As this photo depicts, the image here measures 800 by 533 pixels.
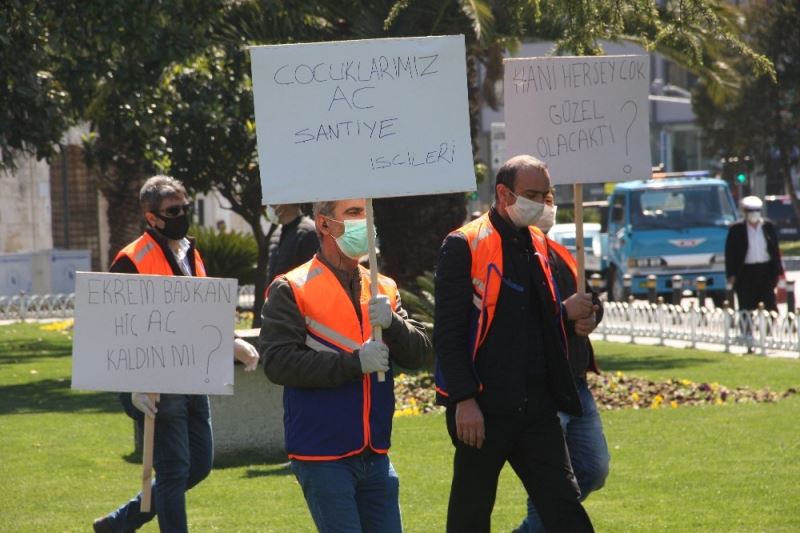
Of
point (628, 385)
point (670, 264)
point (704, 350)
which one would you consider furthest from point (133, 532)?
point (670, 264)

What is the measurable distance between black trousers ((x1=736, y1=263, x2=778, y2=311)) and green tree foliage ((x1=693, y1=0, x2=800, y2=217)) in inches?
994

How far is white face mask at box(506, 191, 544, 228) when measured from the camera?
5754 mm

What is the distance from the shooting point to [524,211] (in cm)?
577

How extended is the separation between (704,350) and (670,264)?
6.03 meters

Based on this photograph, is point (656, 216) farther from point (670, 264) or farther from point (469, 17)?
point (469, 17)

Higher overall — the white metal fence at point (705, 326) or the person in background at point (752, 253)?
the person in background at point (752, 253)

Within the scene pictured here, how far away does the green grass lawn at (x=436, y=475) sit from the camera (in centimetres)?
845

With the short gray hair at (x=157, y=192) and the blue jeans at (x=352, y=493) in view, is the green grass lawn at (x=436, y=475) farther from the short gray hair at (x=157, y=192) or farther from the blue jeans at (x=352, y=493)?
the blue jeans at (x=352, y=493)

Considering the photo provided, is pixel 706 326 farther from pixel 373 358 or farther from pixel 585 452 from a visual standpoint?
pixel 373 358

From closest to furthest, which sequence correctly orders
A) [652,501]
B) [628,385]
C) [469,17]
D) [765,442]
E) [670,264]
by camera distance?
[652,501] < [765,442] < [628,385] < [469,17] < [670,264]

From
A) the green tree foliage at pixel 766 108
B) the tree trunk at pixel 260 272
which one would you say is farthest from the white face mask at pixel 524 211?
the green tree foliage at pixel 766 108

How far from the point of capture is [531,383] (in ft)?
18.9

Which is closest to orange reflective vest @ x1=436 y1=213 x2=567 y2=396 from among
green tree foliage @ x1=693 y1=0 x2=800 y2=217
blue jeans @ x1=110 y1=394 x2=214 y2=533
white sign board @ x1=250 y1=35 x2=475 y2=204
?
white sign board @ x1=250 y1=35 x2=475 y2=204

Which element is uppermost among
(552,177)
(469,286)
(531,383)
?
(552,177)
